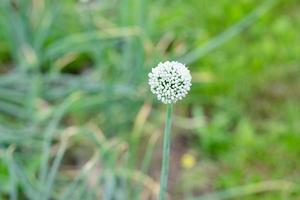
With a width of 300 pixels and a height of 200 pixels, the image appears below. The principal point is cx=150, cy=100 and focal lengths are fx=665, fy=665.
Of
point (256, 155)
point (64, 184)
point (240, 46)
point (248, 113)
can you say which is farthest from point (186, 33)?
point (64, 184)

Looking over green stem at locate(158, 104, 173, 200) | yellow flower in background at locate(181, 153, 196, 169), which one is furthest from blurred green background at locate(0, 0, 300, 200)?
green stem at locate(158, 104, 173, 200)

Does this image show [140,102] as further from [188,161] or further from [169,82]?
[169,82]

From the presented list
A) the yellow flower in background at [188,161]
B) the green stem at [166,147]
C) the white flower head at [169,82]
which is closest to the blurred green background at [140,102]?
the yellow flower in background at [188,161]

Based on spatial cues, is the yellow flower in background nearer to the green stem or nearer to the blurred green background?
the blurred green background

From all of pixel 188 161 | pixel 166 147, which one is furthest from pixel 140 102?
pixel 166 147

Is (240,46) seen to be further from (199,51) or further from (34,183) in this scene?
(34,183)

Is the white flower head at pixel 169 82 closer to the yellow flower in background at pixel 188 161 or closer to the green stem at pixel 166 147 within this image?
the green stem at pixel 166 147

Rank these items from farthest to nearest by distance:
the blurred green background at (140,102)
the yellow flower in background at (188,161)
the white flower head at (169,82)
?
the yellow flower in background at (188,161)
the blurred green background at (140,102)
the white flower head at (169,82)
